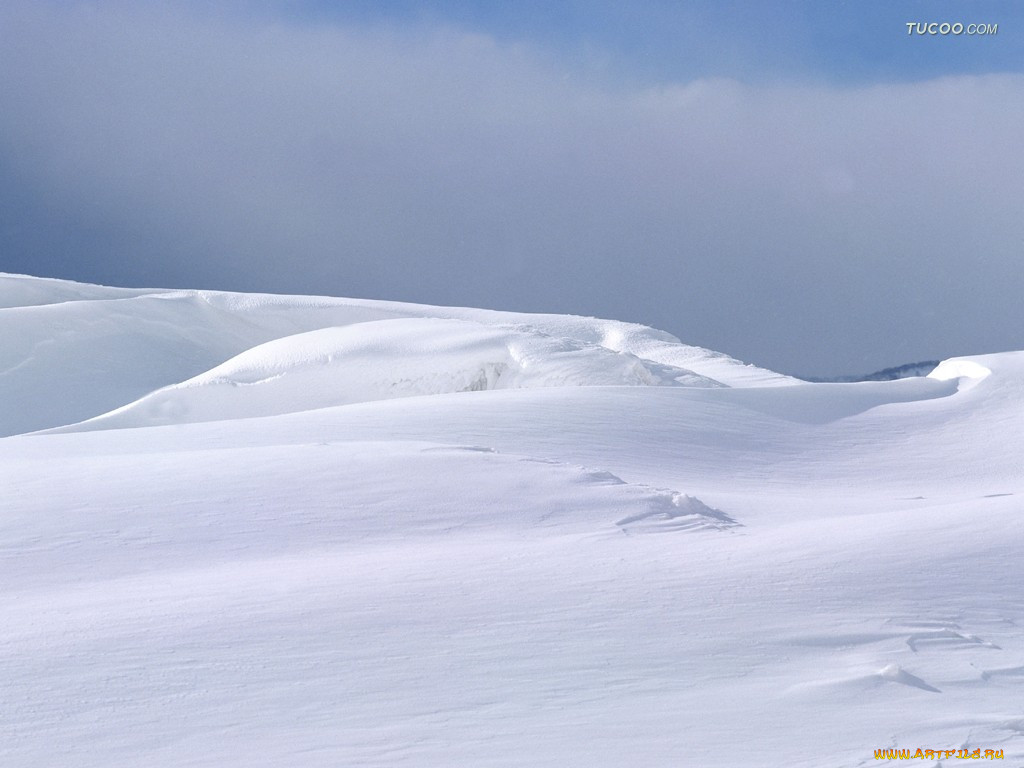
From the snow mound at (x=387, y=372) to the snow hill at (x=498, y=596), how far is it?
247 cm

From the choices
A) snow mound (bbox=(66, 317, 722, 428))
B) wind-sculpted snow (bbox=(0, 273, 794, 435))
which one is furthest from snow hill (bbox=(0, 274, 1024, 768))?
wind-sculpted snow (bbox=(0, 273, 794, 435))

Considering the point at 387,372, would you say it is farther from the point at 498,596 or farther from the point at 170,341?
the point at 498,596

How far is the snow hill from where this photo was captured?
224 cm

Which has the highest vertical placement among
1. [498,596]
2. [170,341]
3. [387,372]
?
[170,341]

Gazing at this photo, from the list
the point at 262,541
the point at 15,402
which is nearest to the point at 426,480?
the point at 262,541

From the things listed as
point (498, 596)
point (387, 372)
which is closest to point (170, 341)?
point (387, 372)

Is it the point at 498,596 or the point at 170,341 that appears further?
the point at 170,341

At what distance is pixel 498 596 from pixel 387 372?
Result: 6.10m

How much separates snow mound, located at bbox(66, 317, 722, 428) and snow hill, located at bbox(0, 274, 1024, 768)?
97.1 inches

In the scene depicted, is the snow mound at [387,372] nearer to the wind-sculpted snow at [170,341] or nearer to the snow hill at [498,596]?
the wind-sculpted snow at [170,341]

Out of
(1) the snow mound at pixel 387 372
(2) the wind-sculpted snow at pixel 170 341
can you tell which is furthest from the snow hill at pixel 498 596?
(2) the wind-sculpted snow at pixel 170 341

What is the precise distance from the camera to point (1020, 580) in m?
3.07

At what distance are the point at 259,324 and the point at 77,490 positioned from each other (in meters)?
8.98

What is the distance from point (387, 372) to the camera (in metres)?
8.84
